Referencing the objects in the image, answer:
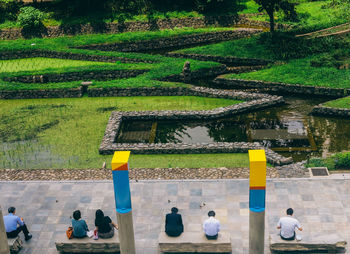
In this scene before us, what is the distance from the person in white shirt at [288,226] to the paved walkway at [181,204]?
85cm

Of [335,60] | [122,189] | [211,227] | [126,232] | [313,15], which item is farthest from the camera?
[313,15]

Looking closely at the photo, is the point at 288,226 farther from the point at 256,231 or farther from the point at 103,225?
the point at 103,225

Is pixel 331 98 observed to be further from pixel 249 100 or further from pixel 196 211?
pixel 196 211

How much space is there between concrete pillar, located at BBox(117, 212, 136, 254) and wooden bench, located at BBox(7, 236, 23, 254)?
3861 millimetres

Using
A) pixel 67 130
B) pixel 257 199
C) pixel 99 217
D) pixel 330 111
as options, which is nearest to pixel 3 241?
pixel 99 217

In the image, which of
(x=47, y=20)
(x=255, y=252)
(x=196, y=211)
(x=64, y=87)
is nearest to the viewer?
(x=255, y=252)

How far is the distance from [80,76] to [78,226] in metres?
22.0

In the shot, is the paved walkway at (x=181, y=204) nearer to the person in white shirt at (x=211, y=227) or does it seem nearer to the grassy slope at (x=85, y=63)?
the person in white shirt at (x=211, y=227)

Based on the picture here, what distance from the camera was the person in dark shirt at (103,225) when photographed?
15.0 metres

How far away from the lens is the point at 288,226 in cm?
1460

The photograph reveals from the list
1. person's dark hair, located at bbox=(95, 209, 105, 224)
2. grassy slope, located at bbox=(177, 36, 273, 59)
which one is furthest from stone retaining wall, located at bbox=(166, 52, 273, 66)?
person's dark hair, located at bbox=(95, 209, 105, 224)

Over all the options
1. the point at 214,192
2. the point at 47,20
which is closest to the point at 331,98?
the point at 214,192

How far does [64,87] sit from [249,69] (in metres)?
13.8

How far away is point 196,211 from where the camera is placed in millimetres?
17438
